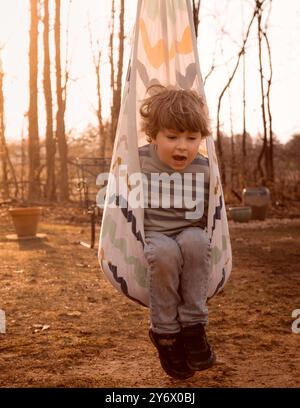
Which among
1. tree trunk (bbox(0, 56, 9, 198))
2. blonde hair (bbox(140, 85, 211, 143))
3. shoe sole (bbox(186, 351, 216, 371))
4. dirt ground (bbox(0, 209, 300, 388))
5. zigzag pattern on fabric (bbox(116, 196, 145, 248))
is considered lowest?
dirt ground (bbox(0, 209, 300, 388))

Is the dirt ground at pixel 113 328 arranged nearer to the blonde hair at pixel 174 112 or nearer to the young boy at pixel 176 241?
the young boy at pixel 176 241

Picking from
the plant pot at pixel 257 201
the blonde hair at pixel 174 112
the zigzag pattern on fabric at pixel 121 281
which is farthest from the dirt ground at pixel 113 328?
the plant pot at pixel 257 201

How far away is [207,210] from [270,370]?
3.36ft

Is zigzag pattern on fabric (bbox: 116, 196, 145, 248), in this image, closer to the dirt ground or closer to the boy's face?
the boy's face

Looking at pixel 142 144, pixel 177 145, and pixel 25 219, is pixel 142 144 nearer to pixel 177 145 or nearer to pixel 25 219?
pixel 177 145

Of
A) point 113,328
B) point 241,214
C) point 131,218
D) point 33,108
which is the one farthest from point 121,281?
point 33,108

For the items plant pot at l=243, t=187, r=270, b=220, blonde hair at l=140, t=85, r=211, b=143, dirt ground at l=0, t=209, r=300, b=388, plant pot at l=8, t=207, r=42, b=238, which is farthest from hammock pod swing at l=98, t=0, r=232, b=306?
plant pot at l=243, t=187, r=270, b=220

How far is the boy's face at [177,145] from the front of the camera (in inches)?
75.8

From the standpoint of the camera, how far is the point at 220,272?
6.76ft

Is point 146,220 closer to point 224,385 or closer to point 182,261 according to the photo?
point 182,261

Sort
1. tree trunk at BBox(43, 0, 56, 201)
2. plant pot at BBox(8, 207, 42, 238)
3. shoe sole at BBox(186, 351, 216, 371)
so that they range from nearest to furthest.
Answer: shoe sole at BBox(186, 351, 216, 371), plant pot at BBox(8, 207, 42, 238), tree trunk at BBox(43, 0, 56, 201)

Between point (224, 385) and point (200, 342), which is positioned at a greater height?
point (200, 342)

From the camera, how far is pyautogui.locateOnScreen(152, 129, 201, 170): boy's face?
193 cm
